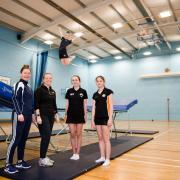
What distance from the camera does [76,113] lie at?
3023 mm

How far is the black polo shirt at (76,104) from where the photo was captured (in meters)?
3.03

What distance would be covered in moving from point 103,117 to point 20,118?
1060mm

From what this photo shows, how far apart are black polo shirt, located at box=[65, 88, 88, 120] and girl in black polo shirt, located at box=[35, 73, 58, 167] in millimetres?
308

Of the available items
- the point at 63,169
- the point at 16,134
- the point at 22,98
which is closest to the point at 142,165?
the point at 63,169

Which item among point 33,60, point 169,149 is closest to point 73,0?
point 33,60

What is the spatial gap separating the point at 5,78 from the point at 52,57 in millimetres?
3330

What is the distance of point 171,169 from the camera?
8.74 feet

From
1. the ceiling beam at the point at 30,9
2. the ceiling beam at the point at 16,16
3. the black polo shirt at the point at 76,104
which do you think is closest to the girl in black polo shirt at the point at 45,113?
the black polo shirt at the point at 76,104

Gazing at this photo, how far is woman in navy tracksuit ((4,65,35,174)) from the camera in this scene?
7.98ft

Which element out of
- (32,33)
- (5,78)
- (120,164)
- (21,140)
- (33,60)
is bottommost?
(120,164)

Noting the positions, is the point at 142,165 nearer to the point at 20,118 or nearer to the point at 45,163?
the point at 45,163

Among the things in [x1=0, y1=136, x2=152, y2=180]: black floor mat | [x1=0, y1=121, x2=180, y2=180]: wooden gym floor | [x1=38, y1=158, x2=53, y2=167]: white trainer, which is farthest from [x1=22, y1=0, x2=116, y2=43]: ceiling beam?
[x1=38, y1=158, x2=53, y2=167]: white trainer

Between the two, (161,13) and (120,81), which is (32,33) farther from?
(120,81)

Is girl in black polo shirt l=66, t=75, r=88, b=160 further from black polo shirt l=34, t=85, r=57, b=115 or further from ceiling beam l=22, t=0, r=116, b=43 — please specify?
ceiling beam l=22, t=0, r=116, b=43
